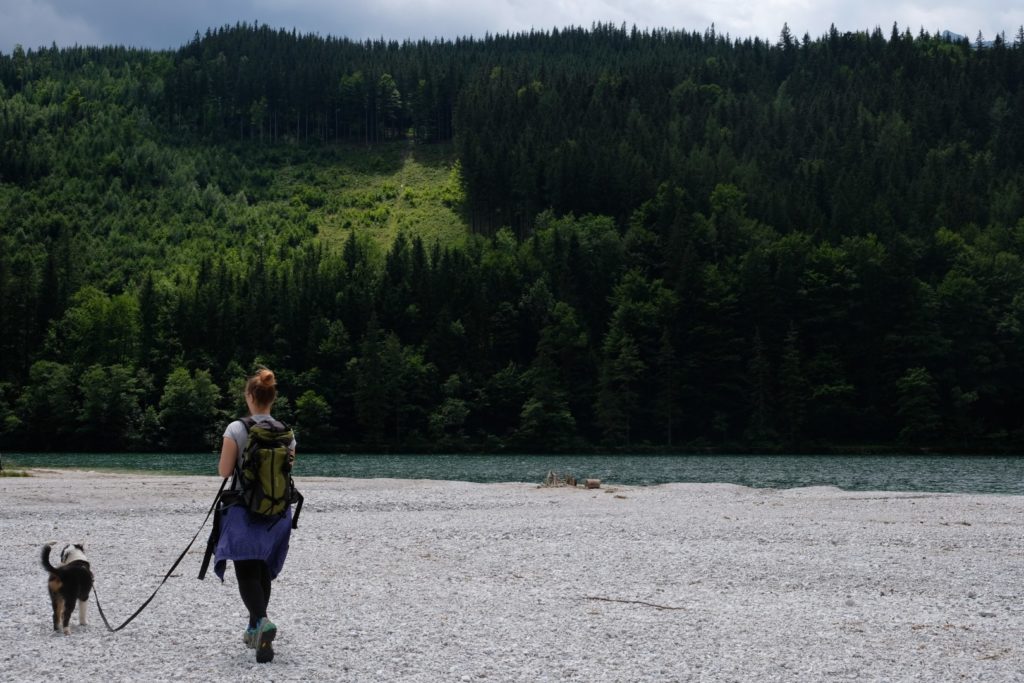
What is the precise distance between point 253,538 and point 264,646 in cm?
115

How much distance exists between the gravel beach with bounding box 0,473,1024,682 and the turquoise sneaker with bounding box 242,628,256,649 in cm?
20

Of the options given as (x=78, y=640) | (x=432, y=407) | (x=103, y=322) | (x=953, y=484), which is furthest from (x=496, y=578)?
(x=103, y=322)

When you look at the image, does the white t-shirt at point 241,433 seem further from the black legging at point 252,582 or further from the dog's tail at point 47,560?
the dog's tail at point 47,560

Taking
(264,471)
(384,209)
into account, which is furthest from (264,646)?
(384,209)

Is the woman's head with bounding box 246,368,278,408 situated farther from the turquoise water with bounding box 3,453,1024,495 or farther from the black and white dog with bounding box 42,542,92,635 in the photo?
the turquoise water with bounding box 3,453,1024,495

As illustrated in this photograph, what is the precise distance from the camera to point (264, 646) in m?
11.7

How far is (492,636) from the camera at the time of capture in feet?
44.5

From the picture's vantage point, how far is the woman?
11508 millimetres

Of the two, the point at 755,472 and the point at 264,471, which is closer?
the point at 264,471

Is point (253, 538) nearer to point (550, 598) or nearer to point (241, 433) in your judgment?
point (241, 433)

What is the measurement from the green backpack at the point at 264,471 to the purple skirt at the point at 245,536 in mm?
113

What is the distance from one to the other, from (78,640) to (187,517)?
16.6m

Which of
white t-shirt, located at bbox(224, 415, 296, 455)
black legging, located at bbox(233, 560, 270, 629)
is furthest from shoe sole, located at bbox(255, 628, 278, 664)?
white t-shirt, located at bbox(224, 415, 296, 455)

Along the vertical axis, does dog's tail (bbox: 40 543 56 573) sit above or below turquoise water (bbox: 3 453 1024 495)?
above
